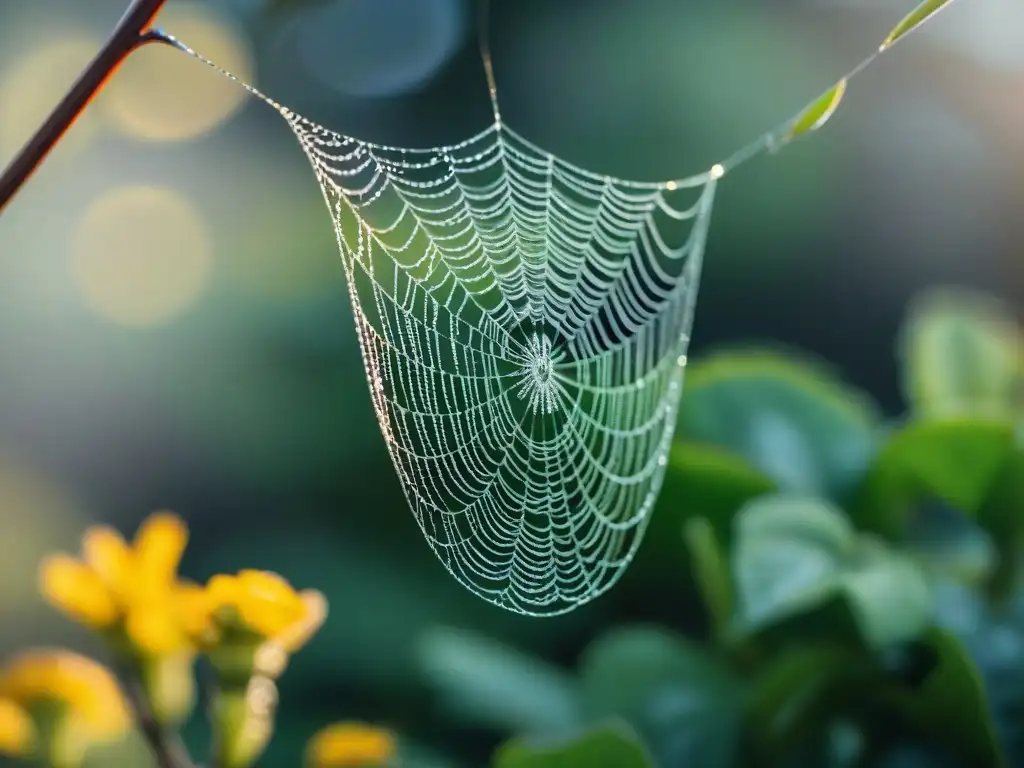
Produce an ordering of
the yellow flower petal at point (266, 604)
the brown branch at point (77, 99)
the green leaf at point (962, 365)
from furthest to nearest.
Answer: the green leaf at point (962, 365)
the yellow flower petal at point (266, 604)
the brown branch at point (77, 99)

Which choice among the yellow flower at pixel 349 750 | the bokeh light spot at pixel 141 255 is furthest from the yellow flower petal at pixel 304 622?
the bokeh light spot at pixel 141 255

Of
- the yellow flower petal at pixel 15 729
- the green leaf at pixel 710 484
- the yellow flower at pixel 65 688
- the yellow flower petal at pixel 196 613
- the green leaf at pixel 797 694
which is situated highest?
the green leaf at pixel 710 484

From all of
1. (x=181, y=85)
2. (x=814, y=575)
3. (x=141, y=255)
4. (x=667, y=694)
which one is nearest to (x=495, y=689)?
(x=667, y=694)

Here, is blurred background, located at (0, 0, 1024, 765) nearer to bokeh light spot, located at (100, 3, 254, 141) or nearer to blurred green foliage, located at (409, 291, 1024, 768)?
bokeh light spot, located at (100, 3, 254, 141)

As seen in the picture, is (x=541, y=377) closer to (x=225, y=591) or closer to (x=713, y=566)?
(x=713, y=566)

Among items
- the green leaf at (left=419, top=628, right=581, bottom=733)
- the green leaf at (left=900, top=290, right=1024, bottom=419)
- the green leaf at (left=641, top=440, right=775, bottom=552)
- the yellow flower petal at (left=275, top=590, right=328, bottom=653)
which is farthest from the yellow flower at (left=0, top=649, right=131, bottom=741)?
the green leaf at (left=900, top=290, right=1024, bottom=419)

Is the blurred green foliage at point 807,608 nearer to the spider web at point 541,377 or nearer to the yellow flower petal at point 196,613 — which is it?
the spider web at point 541,377

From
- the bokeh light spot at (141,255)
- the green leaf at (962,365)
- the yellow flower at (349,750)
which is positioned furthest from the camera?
the bokeh light spot at (141,255)
